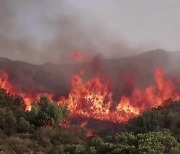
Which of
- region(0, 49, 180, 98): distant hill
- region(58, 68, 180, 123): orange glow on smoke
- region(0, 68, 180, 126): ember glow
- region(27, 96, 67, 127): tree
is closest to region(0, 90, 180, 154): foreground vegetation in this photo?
region(27, 96, 67, 127): tree

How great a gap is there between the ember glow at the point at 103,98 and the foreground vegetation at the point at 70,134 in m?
10.7

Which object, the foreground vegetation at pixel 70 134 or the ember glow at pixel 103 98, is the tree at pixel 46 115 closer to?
the foreground vegetation at pixel 70 134

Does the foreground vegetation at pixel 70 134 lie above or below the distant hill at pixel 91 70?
below

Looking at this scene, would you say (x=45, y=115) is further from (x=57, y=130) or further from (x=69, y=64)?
(x=69, y=64)

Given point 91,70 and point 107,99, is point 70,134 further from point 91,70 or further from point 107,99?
point 91,70

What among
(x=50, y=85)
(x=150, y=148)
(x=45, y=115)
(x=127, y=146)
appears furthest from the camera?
(x=50, y=85)

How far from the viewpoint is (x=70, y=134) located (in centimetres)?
2186

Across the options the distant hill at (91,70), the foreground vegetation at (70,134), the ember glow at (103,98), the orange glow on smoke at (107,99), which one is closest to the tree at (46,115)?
the foreground vegetation at (70,134)

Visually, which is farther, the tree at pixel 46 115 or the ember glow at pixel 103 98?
the ember glow at pixel 103 98

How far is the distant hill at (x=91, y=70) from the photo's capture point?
53188 mm

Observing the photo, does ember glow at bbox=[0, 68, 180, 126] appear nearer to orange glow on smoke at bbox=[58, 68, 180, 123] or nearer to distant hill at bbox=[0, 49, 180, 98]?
orange glow on smoke at bbox=[58, 68, 180, 123]

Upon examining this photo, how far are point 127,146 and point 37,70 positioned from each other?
4674 centimetres

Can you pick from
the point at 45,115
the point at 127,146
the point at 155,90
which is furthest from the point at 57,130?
the point at 155,90

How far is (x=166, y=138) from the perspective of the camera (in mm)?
12359
